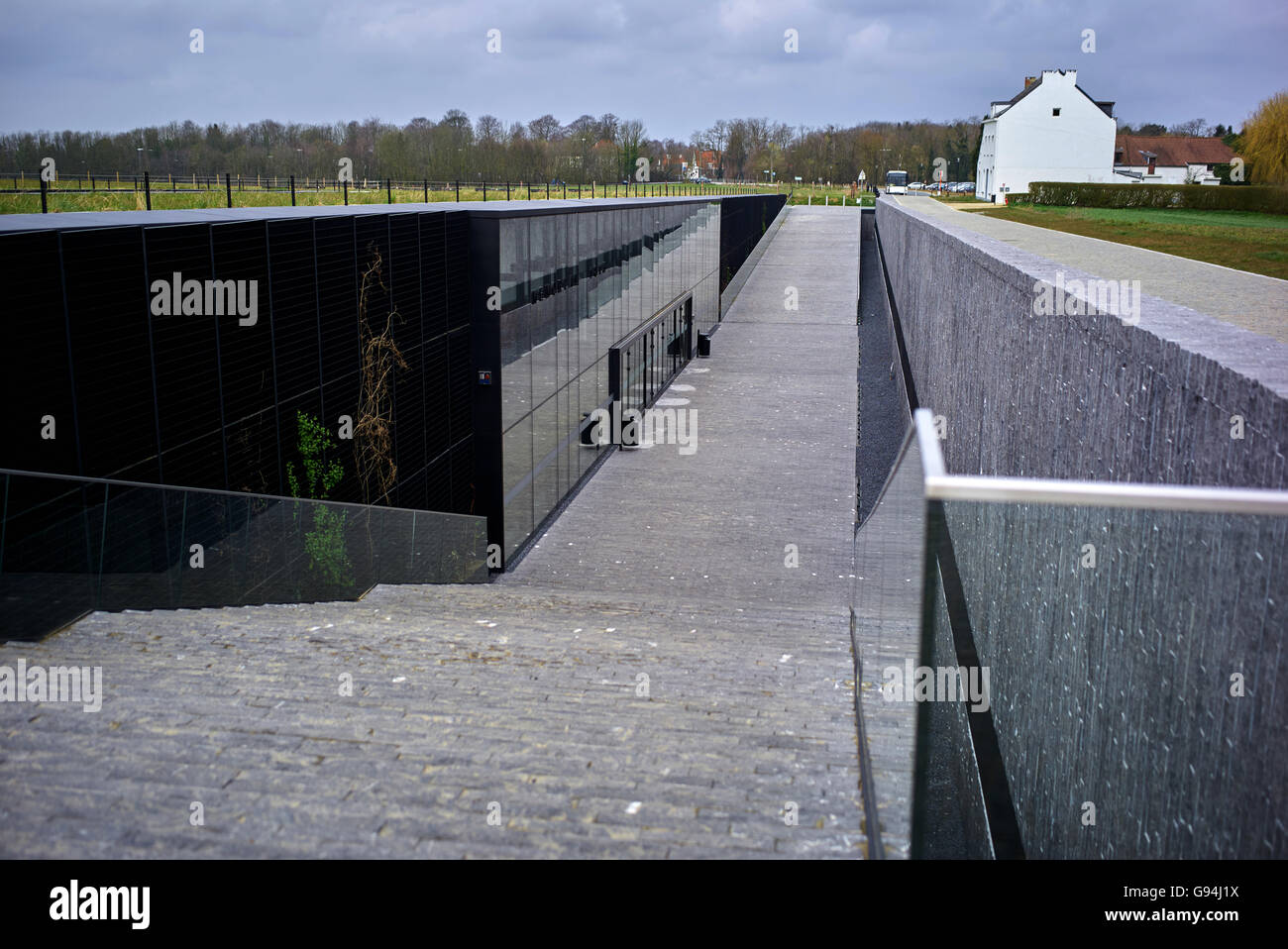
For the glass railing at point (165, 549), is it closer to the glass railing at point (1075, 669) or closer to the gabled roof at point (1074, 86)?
the glass railing at point (1075, 669)

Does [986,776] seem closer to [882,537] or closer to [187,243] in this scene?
[882,537]

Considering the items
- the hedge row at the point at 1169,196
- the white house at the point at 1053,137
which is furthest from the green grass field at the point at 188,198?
the white house at the point at 1053,137

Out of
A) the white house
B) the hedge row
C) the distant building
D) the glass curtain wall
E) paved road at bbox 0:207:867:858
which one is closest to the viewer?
paved road at bbox 0:207:867:858

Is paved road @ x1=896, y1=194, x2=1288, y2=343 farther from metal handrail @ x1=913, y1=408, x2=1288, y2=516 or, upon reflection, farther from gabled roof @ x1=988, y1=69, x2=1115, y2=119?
gabled roof @ x1=988, y1=69, x2=1115, y2=119

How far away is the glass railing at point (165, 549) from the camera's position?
6.65 meters

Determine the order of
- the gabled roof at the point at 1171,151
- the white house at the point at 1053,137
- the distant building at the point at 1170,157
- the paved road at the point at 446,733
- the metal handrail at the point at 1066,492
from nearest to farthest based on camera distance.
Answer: the metal handrail at the point at 1066,492 → the paved road at the point at 446,733 → the white house at the point at 1053,137 → the distant building at the point at 1170,157 → the gabled roof at the point at 1171,151

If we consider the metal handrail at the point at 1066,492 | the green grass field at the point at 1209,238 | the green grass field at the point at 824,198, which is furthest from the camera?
the green grass field at the point at 824,198

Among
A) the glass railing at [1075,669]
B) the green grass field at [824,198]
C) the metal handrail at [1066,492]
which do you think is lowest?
the glass railing at [1075,669]

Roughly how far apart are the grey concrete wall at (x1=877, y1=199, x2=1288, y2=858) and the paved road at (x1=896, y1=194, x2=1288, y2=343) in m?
3.35

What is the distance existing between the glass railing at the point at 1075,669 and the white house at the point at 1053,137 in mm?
94866

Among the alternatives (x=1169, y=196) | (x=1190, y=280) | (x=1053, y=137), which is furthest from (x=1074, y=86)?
(x=1190, y=280)

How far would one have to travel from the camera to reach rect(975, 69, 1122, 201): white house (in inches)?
3654

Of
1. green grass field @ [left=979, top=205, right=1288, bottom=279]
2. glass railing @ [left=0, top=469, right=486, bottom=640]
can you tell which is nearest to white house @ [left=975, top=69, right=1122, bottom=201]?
green grass field @ [left=979, top=205, right=1288, bottom=279]

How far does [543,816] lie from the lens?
4.25 metres
